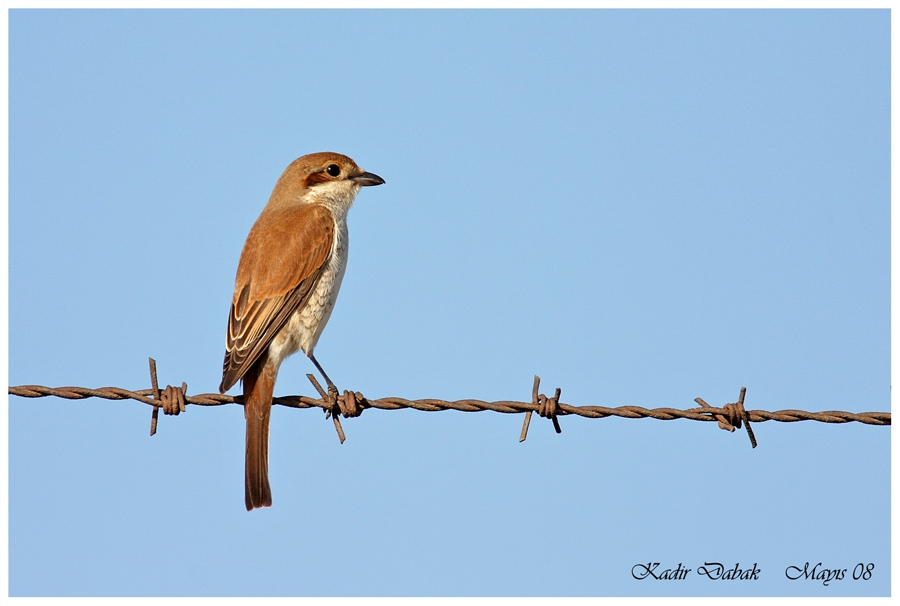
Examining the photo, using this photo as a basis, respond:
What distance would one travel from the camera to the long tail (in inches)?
203

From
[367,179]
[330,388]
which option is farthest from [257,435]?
[367,179]

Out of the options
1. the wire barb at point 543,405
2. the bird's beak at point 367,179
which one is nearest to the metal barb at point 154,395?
the wire barb at point 543,405

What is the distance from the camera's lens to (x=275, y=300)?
5.75 m

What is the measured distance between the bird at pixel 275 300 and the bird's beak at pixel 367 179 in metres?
0.28

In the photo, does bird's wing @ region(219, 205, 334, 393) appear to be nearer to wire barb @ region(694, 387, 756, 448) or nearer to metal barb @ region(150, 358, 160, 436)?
metal barb @ region(150, 358, 160, 436)

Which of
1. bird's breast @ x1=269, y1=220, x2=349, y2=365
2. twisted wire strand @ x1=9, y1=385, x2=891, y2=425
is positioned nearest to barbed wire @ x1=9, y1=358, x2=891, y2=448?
twisted wire strand @ x1=9, y1=385, x2=891, y2=425

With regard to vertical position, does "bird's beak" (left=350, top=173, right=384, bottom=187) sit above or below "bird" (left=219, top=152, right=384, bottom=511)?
above

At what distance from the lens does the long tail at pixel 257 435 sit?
203 inches

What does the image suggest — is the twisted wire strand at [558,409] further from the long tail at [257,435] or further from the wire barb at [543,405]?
the long tail at [257,435]

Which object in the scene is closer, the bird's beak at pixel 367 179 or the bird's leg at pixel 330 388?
the bird's leg at pixel 330 388

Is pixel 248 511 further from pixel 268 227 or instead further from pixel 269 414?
pixel 268 227

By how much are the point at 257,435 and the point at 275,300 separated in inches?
36.2

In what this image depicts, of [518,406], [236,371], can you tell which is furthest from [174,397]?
[518,406]

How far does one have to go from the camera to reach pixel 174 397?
14.3ft
